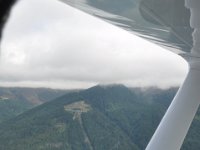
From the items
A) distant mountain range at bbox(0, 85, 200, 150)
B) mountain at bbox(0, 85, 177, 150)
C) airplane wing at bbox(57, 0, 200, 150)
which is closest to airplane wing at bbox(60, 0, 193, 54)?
airplane wing at bbox(57, 0, 200, 150)

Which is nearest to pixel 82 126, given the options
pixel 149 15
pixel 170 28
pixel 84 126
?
pixel 84 126

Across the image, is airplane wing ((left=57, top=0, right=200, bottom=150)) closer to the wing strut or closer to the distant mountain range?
the wing strut

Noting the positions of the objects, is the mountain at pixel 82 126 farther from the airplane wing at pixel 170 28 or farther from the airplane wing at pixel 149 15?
the airplane wing at pixel 149 15

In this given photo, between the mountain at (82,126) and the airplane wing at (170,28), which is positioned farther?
the mountain at (82,126)

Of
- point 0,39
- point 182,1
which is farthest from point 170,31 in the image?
point 0,39

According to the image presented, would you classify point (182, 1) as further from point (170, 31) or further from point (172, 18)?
point (170, 31)

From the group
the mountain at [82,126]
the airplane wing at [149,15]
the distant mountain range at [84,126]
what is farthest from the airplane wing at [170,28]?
the mountain at [82,126]

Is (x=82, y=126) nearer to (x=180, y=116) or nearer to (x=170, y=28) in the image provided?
(x=180, y=116)
